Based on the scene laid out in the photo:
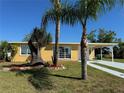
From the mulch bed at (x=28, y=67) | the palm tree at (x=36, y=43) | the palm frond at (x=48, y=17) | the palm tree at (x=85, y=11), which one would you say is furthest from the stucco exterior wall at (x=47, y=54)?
the palm tree at (x=85, y=11)

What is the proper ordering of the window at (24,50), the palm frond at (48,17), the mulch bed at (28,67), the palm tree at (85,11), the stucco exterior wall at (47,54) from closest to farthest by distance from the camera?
the palm tree at (85,11) < the palm frond at (48,17) < the mulch bed at (28,67) < the stucco exterior wall at (47,54) < the window at (24,50)

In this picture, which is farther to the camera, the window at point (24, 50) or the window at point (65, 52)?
the window at point (65, 52)

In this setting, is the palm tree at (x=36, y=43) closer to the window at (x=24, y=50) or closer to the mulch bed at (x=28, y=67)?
the mulch bed at (x=28, y=67)

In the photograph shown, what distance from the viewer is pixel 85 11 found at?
10.5 metres

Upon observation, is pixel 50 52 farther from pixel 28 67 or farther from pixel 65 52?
pixel 28 67

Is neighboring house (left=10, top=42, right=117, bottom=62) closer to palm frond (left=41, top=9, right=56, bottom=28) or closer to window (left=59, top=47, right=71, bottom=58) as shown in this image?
window (left=59, top=47, right=71, bottom=58)

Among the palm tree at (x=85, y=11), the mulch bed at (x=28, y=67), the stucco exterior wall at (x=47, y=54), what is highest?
the palm tree at (x=85, y=11)

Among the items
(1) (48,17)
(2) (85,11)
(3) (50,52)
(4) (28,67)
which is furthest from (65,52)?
(2) (85,11)

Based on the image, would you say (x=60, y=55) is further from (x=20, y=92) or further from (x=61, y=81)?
(x=20, y=92)

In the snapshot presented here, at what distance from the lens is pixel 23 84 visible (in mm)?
9430

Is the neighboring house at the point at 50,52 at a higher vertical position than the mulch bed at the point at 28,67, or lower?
higher

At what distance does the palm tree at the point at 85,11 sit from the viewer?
10359mm

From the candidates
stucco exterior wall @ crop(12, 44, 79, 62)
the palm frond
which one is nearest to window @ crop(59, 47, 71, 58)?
stucco exterior wall @ crop(12, 44, 79, 62)

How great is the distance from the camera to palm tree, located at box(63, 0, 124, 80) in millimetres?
10359
